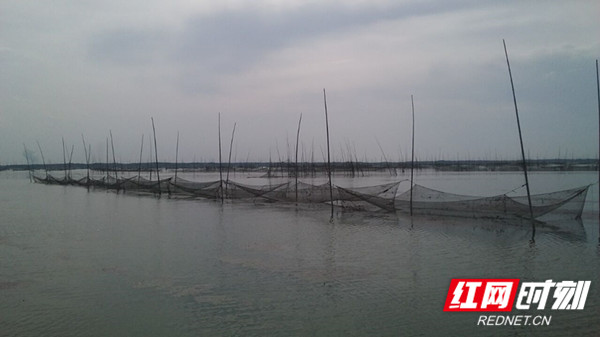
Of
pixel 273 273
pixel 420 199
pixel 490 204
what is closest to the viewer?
pixel 273 273

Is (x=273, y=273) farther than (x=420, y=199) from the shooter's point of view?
No

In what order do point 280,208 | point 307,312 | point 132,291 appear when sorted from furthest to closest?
point 280,208 → point 132,291 → point 307,312

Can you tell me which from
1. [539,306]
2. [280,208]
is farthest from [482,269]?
[280,208]

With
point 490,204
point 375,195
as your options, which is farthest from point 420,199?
point 490,204

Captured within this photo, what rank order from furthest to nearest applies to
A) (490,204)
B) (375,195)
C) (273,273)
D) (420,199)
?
(375,195) < (420,199) < (490,204) < (273,273)

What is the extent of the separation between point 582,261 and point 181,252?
22.5ft

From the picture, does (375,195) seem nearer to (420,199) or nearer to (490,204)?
(420,199)

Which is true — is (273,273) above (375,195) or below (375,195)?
below

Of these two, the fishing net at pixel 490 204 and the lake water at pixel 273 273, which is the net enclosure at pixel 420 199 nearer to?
the fishing net at pixel 490 204

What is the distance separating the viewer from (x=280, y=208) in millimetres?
16047

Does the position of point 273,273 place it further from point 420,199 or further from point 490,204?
point 420,199

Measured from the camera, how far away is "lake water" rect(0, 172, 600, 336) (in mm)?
4469

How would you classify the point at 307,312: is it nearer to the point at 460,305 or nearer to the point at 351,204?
the point at 460,305

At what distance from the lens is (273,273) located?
6.49 m
